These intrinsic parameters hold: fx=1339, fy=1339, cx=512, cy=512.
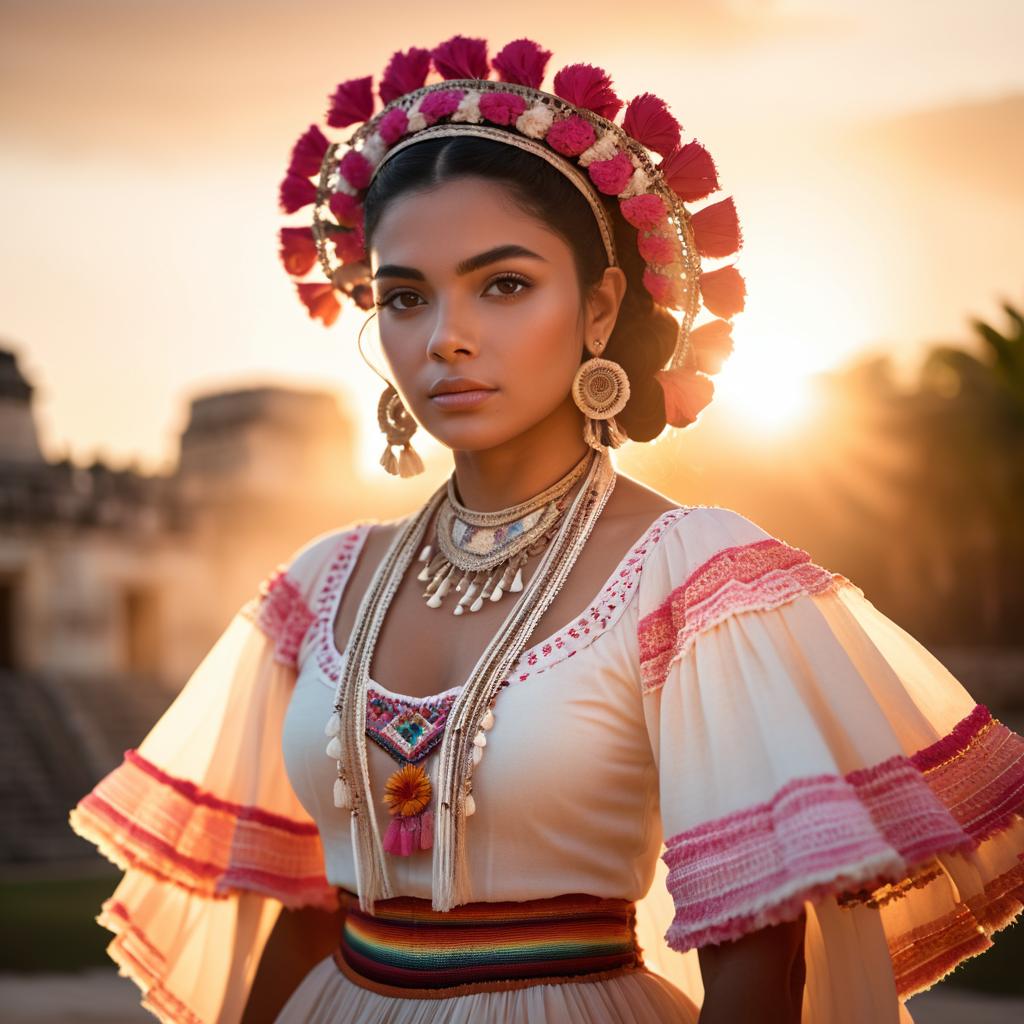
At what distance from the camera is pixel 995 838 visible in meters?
2.28

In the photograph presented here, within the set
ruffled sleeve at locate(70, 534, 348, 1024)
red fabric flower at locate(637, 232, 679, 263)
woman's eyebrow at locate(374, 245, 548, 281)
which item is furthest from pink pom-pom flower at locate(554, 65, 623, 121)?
ruffled sleeve at locate(70, 534, 348, 1024)

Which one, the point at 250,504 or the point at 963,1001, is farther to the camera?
the point at 250,504

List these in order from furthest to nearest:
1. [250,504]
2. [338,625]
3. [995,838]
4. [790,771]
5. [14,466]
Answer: [250,504] → [14,466] → [338,625] → [995,838] → [790,771]

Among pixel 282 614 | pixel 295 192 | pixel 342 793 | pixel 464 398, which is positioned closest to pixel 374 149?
pixel 295 192

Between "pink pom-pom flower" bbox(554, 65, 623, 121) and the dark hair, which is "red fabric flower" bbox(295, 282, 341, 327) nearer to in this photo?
the dark hair

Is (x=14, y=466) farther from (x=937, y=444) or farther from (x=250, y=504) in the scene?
(x=937, y=444)

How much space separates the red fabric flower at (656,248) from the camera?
2.56 m

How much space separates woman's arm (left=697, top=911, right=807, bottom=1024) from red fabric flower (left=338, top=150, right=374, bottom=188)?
1.63 m

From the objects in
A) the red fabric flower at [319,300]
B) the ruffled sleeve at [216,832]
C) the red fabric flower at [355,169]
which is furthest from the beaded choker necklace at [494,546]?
the red fabric flower at [355,169]

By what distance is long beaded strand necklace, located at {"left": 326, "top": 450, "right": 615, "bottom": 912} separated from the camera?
2324 mm

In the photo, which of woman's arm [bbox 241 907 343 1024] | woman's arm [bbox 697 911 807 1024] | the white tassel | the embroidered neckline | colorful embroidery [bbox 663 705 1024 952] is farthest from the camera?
woman's arm [bbox 241 907 343 1024]

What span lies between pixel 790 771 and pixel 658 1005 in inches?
23.7

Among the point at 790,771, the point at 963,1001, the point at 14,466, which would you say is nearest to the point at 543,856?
the point at 790,771

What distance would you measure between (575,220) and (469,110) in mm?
292
